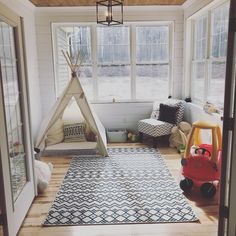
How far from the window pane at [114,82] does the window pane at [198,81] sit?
1.31 meters

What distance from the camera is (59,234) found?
2508 mm

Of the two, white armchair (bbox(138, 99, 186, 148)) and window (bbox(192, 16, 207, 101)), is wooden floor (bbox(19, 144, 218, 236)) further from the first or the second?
window (bbox(192, 16, 207, 101))

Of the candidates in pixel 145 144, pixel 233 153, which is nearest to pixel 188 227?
pixel 233 153

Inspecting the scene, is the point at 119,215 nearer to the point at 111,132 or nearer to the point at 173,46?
the point at 111,132

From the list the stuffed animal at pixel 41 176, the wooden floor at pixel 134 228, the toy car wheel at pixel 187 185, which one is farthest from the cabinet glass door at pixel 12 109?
the toy car wheel at pixel 187 185

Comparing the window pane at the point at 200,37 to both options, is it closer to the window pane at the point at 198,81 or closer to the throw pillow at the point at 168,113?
the window pane at the point at 198,81

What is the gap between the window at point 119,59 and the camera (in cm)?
559

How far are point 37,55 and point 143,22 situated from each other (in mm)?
2181

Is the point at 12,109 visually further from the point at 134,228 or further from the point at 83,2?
the point at 83,2

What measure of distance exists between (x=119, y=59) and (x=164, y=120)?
1555 millimetres

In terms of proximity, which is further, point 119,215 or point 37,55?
point 37,55

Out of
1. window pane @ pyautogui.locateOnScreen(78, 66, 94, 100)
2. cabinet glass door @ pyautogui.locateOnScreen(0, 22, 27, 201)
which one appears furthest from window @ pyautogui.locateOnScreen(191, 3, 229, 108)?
cabinet glass door @ pyautogui.locateOnScreen(0, 22, 27, 201)

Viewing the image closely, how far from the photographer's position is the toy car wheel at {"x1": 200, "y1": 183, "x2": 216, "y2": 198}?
3.12m

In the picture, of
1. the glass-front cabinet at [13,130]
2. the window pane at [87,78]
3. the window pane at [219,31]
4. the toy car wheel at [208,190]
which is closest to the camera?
the glass-front cabinet at [13,130]
